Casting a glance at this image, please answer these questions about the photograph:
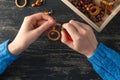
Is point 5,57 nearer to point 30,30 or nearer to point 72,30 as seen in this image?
point 30,30

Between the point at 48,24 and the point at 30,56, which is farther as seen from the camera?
the point at 30,56

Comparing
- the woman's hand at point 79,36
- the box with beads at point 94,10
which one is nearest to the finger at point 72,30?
the woman's hand at point 79,36

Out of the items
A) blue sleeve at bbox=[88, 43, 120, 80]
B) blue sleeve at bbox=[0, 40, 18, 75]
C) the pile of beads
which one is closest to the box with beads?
the pile of beads

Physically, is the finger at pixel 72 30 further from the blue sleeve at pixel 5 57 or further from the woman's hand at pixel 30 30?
the blue sleeve at pixel 5 57

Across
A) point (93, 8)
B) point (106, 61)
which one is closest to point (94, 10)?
point (93, 8)

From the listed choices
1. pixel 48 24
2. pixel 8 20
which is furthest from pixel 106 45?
pixel 8 20

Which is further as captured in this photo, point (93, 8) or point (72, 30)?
point (93, 8)

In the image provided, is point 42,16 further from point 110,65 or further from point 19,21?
point 110,65
